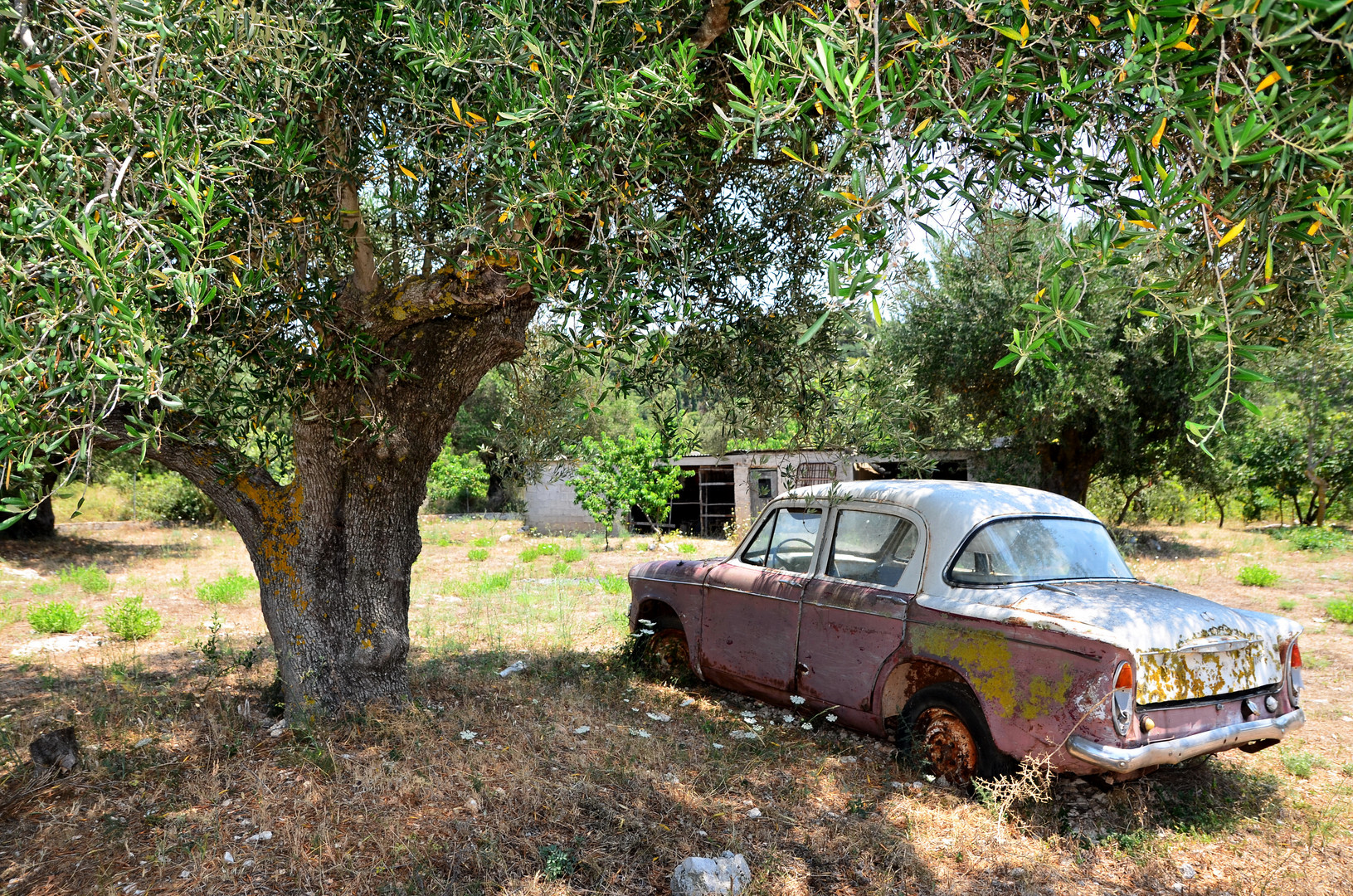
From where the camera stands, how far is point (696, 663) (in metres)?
6.63

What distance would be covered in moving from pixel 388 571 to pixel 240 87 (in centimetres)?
345

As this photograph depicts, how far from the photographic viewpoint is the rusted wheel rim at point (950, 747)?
4.69m

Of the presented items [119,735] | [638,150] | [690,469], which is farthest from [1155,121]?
[690,469]

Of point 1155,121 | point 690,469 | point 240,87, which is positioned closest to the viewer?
point 1155,121

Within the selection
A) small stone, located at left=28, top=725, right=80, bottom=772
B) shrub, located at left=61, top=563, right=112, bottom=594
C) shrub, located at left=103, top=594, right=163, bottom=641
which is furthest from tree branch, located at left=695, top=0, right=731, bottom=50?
shrub, located at left=61, top=563, right=112, bottom=594

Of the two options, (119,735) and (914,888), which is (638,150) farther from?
(119,735)

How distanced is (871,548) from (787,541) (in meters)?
0.86

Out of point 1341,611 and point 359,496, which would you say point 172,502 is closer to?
point 359,496

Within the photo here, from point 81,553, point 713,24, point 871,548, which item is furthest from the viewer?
point 81,553

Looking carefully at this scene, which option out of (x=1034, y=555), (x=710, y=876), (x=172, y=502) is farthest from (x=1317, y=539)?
(x=172, y=502)

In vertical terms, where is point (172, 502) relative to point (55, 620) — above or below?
above

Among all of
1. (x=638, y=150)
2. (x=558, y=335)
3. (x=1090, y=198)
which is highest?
(x=638, y=150)

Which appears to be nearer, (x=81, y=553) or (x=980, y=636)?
(x=980, y=636)

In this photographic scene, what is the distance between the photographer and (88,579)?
13250 mm
